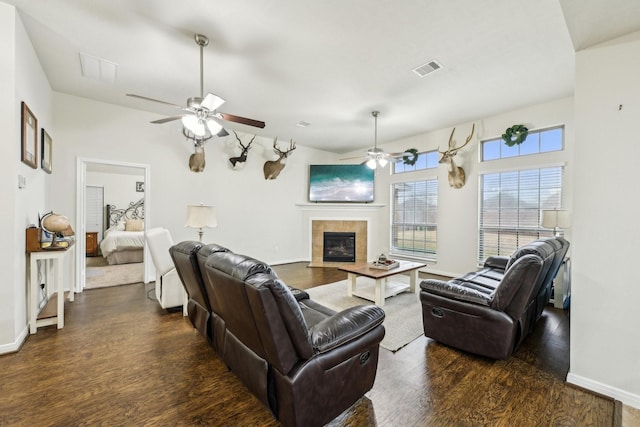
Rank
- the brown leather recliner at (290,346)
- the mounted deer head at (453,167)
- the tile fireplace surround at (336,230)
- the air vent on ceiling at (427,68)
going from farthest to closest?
the tile fireplace surround at (336,230), the mounted deer head at (453,167), the air vent on ceiling at (427,68), the brown leather recliner at (290,346)

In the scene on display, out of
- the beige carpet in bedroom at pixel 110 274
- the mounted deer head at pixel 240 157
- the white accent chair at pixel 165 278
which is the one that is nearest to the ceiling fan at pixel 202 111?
the white accent chair at pixel 165 278

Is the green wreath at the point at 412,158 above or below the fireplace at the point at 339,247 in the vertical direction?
above

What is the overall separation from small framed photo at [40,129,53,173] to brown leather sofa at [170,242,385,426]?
347 cm

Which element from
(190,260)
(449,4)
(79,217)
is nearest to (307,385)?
(190,260)


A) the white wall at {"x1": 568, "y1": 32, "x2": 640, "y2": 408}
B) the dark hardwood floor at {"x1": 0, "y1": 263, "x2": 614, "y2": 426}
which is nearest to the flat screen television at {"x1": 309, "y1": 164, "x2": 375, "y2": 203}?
the dark hardwood floor at {"x1": 0, "y1": 263, "x2": 614, "y2": 426}

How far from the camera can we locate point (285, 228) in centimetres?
682

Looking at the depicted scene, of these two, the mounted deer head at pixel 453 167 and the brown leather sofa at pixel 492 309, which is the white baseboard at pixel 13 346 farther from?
the mounted deer head at pixel 453 167

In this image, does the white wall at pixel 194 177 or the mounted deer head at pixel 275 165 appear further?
the mounted deer head at pixel 275 165

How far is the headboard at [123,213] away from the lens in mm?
8281

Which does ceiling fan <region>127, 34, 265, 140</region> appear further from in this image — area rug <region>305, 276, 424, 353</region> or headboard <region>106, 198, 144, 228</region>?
headboard <region>106, 198, 144, 228</region>

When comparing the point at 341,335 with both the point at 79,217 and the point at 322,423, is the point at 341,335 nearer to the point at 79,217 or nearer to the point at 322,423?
the point at 322,423

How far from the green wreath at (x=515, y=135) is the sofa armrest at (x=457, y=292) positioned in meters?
3.14

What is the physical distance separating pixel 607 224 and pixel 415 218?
4.21 meters

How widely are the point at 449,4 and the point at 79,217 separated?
5.55m
